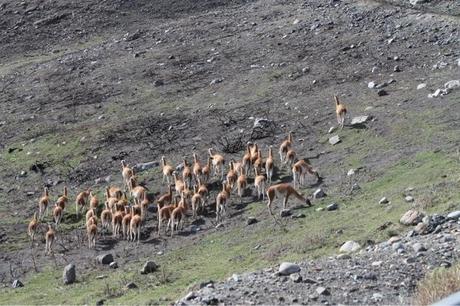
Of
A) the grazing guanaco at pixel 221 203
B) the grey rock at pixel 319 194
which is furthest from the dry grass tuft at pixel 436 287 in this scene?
the grazing guanaco at pixel 221 203

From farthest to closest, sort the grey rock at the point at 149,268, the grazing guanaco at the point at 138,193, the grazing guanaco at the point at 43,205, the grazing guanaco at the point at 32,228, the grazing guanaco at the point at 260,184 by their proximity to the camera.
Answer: the grazing guanaco at the point at 43,205 < the grazing guanaco at the point at 138,193 < the grazing guanaco at the point at 260,184 < the grazing guanaco at the point at 32,228 < the grey rock at the point at 149,268

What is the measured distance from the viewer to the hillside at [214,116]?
64.5ft

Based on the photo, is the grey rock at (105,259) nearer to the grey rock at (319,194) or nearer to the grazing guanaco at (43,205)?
the grazing guanaco at (43,205)

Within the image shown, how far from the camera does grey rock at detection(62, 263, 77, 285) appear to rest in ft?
64.6

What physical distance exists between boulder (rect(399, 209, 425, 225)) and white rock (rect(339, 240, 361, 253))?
3.75 feet

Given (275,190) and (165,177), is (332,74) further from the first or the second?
(275,190)

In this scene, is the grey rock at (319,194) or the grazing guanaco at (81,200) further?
the grazing guanaco at (81,200)

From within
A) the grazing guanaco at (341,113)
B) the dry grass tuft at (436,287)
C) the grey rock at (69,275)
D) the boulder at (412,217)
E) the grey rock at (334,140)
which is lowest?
the grey rock at (334,140)

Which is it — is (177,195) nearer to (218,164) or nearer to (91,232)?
(218,164)

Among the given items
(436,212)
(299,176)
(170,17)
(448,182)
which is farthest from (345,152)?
(170,17)

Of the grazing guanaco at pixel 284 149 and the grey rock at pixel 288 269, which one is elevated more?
the grey rock at pixel 288 269

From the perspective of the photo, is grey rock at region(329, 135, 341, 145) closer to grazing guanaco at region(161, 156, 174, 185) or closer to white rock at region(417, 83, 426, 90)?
white rock at region(417, 83, 426, 90)

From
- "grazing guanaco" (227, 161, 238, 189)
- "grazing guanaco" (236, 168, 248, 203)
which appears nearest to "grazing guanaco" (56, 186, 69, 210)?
"grazing guanaco" (227, 161, 238, 189)

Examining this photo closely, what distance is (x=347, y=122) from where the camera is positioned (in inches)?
1110
